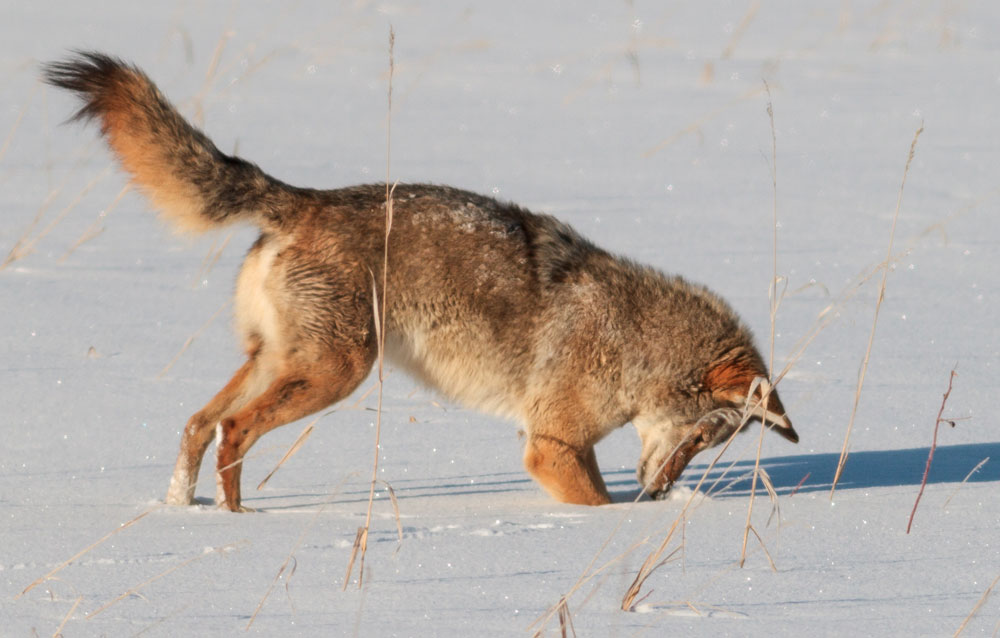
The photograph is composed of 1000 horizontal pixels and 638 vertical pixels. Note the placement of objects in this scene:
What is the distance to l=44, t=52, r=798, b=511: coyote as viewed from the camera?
→ 4.73 metres

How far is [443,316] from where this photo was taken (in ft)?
16.4

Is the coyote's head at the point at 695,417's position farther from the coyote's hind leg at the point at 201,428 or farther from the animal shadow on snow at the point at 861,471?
the coyote's hind leg at the point at 201,428

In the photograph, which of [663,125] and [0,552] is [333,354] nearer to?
[0,552]

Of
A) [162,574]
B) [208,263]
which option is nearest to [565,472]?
[162,574]

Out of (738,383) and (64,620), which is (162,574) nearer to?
(64,620)

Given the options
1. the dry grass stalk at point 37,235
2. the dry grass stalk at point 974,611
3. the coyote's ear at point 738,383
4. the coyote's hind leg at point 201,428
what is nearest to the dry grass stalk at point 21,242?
the dry grass stalk at point 37,235

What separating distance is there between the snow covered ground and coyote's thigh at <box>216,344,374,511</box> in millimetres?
239

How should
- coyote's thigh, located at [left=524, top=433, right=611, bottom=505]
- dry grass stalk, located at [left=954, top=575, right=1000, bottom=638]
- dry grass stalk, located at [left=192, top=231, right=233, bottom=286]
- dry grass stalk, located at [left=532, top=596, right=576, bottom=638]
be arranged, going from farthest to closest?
1. dry grass stalk, located at [left=192, top=231, right=233, bottom=286]
2. coyote's thigh, located at [left=524, top=433, right=611, bottom=505]
3. dry grass stalk, located at [left=954, top=575, right=1000, bottom=638]
4. dry grass stalk, located at [left=532, top=596, right=576, bottom=638]

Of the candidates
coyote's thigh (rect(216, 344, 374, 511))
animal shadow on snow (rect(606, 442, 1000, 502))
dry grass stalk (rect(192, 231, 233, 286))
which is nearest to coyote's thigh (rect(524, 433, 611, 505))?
animal shadow on snow (rect(606, 442, 1000, 502))

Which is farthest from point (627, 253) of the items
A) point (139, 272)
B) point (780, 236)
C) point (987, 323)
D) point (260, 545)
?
point (260, 545)

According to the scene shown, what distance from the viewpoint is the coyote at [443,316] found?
15.5 feet

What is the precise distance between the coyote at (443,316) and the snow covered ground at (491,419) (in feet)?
0.81

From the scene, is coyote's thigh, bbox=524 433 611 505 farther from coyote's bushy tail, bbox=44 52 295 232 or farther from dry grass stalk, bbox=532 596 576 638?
dry grass stalk, bbox=532 596 576 638

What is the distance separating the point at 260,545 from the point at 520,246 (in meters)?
1.78
